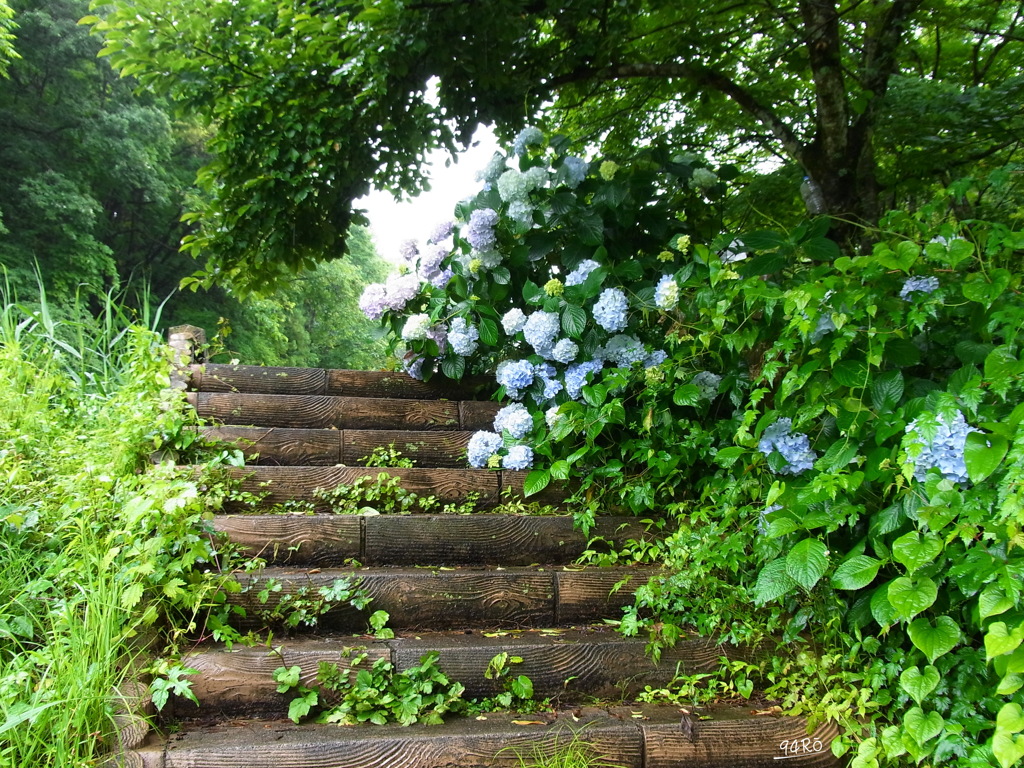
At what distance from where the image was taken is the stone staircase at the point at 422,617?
1642mm

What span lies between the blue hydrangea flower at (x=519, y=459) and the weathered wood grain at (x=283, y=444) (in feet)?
2.27

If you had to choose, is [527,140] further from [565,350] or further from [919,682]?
[919,682]

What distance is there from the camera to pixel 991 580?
4.55 ft

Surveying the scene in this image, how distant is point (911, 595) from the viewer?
1.49 m

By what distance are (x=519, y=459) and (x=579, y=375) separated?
0.42m

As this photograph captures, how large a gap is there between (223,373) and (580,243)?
175cm

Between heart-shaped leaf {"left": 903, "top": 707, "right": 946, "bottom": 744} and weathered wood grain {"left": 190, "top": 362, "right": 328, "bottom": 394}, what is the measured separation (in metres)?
2.55

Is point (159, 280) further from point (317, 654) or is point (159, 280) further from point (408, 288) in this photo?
point (317, 654)

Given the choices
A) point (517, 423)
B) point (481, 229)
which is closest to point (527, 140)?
point (481, 229)

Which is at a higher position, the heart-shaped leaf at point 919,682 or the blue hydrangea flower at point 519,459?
the blue hydrangea flower at point 519,459

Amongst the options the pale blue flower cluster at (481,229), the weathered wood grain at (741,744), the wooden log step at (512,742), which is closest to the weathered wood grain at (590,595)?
the wooden log step at (512,742)

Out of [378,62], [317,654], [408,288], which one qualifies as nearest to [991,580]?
[317,654]

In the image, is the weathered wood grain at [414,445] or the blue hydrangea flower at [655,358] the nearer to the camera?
the blue hydrangea flower at [655,358]

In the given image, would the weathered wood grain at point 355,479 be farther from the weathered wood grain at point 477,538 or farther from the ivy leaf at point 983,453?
the ivy leaf at point 983,453
